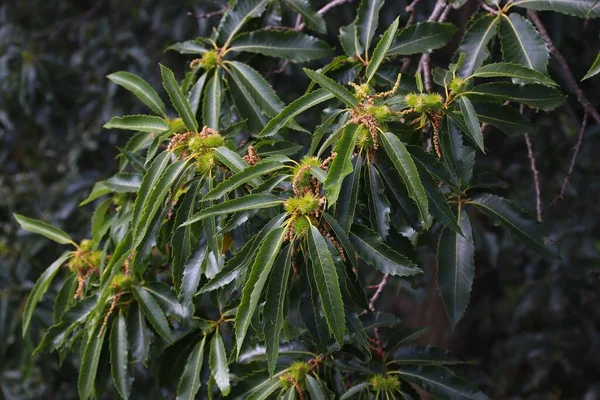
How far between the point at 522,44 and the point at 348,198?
0.50 meters

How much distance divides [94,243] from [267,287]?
0.58 meters

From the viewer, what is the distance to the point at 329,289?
1054 mm

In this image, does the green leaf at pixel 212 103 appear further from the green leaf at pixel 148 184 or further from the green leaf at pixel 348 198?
the green leaf at pixel 348 198

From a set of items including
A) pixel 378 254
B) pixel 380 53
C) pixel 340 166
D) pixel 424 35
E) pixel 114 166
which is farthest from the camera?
pixel 114 166

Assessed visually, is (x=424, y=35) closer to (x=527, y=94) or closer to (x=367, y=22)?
(x=367, y=22)

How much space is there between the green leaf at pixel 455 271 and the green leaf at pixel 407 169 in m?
0.36

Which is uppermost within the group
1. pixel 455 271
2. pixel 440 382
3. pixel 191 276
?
pixel 191 276

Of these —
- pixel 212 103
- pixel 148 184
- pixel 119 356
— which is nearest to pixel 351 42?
pixel 212 103

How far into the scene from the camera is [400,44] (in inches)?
57.5

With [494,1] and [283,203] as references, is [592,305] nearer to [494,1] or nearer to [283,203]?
[494,1]

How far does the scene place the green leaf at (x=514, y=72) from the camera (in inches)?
46.8

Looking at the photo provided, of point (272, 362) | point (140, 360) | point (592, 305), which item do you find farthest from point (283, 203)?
point (592, 305)

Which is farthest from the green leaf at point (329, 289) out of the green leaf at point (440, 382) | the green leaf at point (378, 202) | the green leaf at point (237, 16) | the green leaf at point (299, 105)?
the green leaf at point (237, 16)

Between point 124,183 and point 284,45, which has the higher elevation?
point 284,45
